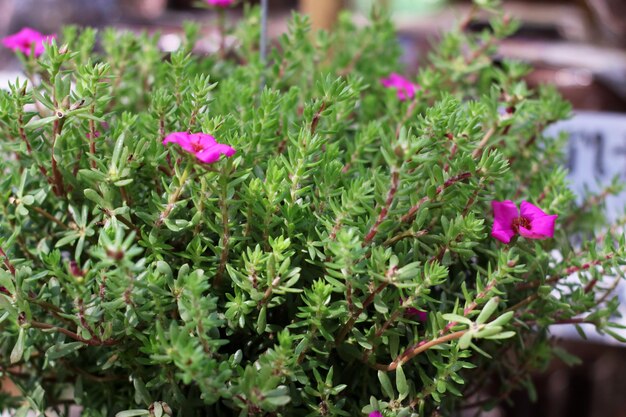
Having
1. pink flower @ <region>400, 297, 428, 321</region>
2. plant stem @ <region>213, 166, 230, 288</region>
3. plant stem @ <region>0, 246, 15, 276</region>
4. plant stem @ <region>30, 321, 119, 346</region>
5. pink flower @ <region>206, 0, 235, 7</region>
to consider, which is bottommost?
plant stem @ <region>30, 321, 119, 346</region>

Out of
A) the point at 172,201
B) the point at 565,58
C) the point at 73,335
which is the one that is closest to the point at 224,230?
the point at 172,201

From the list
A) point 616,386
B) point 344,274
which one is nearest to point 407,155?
point 344,274

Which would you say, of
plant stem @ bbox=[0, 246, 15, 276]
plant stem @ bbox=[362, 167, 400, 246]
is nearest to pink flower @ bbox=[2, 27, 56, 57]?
plant stem @ bbox=[0, 246, 15, 276]

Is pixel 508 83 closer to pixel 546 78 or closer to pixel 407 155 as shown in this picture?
pixel 407 155

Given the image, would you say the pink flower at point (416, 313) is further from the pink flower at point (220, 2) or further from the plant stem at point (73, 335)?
the pink flower at point (220, 2)

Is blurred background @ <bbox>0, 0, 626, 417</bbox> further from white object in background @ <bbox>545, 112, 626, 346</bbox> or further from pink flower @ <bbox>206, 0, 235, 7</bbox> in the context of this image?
pink flower @ <bbox>206, 0, 235, 7</bbox>

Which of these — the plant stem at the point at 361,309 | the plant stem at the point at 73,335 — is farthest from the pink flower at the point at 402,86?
the plant stem at the point at 73,335
